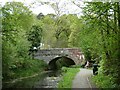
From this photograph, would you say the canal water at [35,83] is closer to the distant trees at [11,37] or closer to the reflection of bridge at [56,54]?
the distant trees at [11,37]

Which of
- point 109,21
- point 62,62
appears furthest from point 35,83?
point 62,62

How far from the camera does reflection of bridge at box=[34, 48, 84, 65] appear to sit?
32.8 metres

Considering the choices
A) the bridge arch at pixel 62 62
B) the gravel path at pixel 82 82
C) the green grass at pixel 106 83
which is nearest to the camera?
the green grass at pixel 106 83

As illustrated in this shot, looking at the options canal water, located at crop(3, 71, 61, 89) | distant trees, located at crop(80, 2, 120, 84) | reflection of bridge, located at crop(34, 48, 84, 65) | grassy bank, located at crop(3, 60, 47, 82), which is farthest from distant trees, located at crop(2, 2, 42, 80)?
reflection of bridge, located at crop(34, 48, 84, 65)

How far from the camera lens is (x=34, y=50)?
31.6 meters

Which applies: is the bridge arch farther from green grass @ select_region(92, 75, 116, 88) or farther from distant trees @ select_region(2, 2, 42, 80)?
green grass @ select_region(92, 75, 116, 88)

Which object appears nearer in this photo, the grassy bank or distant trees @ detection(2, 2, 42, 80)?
distant trees @ detection(2, 2, 42, 80)

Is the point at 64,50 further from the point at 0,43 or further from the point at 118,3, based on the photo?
the point at 118,3

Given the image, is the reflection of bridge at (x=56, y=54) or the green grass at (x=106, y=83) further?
the reflection of bridge at (x=56, y=54)

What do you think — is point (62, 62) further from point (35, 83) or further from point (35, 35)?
point (35, 83)

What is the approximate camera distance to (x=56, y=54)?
109 feet

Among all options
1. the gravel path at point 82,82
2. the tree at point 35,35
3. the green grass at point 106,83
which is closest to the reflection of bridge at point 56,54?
the tree at point 35,35

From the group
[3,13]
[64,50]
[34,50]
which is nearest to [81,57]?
[64,50]

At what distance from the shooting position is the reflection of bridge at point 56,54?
32781 millimetres
